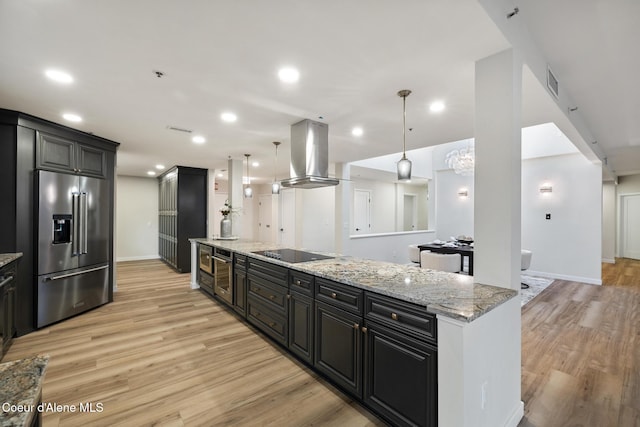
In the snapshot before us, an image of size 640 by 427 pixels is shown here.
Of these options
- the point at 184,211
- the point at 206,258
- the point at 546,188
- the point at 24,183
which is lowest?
the point at 206,258

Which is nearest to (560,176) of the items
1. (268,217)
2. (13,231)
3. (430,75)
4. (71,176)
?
(430,75)

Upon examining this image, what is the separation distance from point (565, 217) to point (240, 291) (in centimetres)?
691

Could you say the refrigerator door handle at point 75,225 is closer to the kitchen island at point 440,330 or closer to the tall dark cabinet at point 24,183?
the tall dark cabinet at point 24,183

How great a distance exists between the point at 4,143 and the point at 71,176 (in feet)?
2.23

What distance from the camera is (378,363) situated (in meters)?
1.90

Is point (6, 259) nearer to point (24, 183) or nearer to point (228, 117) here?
point (24, 183)

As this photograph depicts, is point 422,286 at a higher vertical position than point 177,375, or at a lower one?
higher

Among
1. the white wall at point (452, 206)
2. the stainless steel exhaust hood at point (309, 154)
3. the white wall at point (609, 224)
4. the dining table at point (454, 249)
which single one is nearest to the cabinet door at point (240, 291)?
the stainless steel exhaust hood at point (309, 154)

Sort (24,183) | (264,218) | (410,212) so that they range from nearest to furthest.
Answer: (24,183) → (264,218) → (410,212)

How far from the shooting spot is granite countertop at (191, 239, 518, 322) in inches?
60.8

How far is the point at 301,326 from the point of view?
8.54ft

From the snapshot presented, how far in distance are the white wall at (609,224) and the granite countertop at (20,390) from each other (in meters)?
12.0

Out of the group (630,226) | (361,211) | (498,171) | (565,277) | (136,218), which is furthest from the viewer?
(361,211)

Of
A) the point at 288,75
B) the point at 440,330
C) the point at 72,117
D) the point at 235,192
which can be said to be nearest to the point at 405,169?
the point at 288,75
